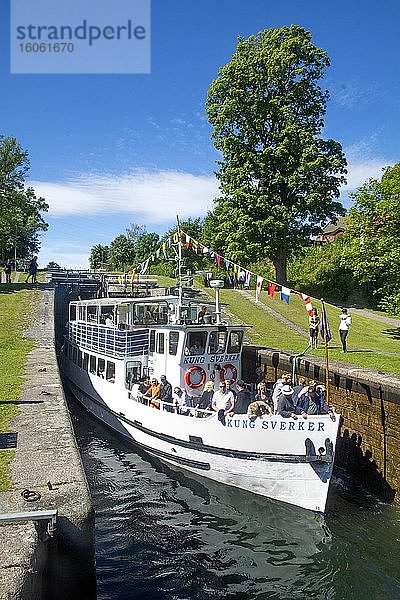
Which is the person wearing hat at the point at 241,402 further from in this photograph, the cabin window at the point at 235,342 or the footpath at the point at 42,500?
the footpath at the point at 42,500

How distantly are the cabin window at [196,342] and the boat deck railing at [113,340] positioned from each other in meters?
2.03

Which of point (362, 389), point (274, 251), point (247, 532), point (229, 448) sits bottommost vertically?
point (247, 532)

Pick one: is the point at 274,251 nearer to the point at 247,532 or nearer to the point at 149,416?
the point at 149,416

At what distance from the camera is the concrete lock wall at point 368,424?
15.1m

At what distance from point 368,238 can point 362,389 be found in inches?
617

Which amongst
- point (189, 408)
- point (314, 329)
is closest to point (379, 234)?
point (314, 329)

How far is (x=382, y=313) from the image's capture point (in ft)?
130

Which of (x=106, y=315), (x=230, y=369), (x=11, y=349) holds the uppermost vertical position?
(x=106, y=315)

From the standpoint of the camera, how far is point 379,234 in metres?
30.4

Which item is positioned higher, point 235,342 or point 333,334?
point 235,342

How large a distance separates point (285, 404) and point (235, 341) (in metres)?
5.22

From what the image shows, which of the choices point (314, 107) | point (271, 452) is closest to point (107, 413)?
point (271, 452)

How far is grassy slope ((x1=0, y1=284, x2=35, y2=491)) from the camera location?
12.1m

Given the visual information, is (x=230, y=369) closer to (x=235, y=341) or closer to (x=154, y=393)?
(x=235, y=341)
